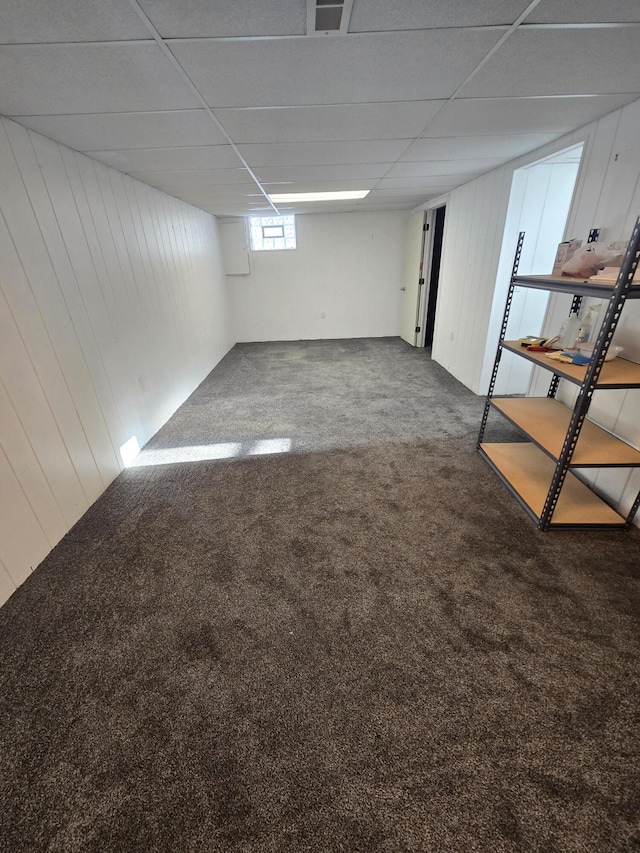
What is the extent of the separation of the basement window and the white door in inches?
81.9

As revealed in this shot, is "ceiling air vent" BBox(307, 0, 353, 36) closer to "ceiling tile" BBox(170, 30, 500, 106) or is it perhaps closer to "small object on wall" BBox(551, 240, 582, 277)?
"ceiling tile" BBox(170, 30, 500, 106)

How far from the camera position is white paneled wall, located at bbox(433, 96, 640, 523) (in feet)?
6.75

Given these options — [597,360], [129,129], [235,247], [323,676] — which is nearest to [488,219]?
[597,360]

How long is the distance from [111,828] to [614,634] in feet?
6.36

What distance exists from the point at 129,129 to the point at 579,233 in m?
2.97

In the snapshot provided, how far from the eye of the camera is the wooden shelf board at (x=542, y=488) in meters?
2.09

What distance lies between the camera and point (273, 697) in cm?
133

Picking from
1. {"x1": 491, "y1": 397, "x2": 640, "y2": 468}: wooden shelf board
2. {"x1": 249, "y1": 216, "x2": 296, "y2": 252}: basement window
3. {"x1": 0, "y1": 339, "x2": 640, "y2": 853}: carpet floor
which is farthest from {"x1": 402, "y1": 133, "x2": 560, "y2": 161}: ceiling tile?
{"x1": 249, "y1": 216, "x2": 296, "y2": 252}: basement window

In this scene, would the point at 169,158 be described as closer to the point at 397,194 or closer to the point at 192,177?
the point at 192,177

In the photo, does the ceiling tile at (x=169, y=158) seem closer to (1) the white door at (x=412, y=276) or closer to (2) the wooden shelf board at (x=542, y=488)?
(2) the wooden shelf board at (x=542, y=488)

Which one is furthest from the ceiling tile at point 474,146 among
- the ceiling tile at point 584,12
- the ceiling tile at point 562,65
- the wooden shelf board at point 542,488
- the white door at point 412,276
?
the white door at point 412,276

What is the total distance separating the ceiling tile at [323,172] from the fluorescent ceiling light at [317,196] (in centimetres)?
82

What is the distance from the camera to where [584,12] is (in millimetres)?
1195

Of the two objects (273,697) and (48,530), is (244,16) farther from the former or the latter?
(48,530)
